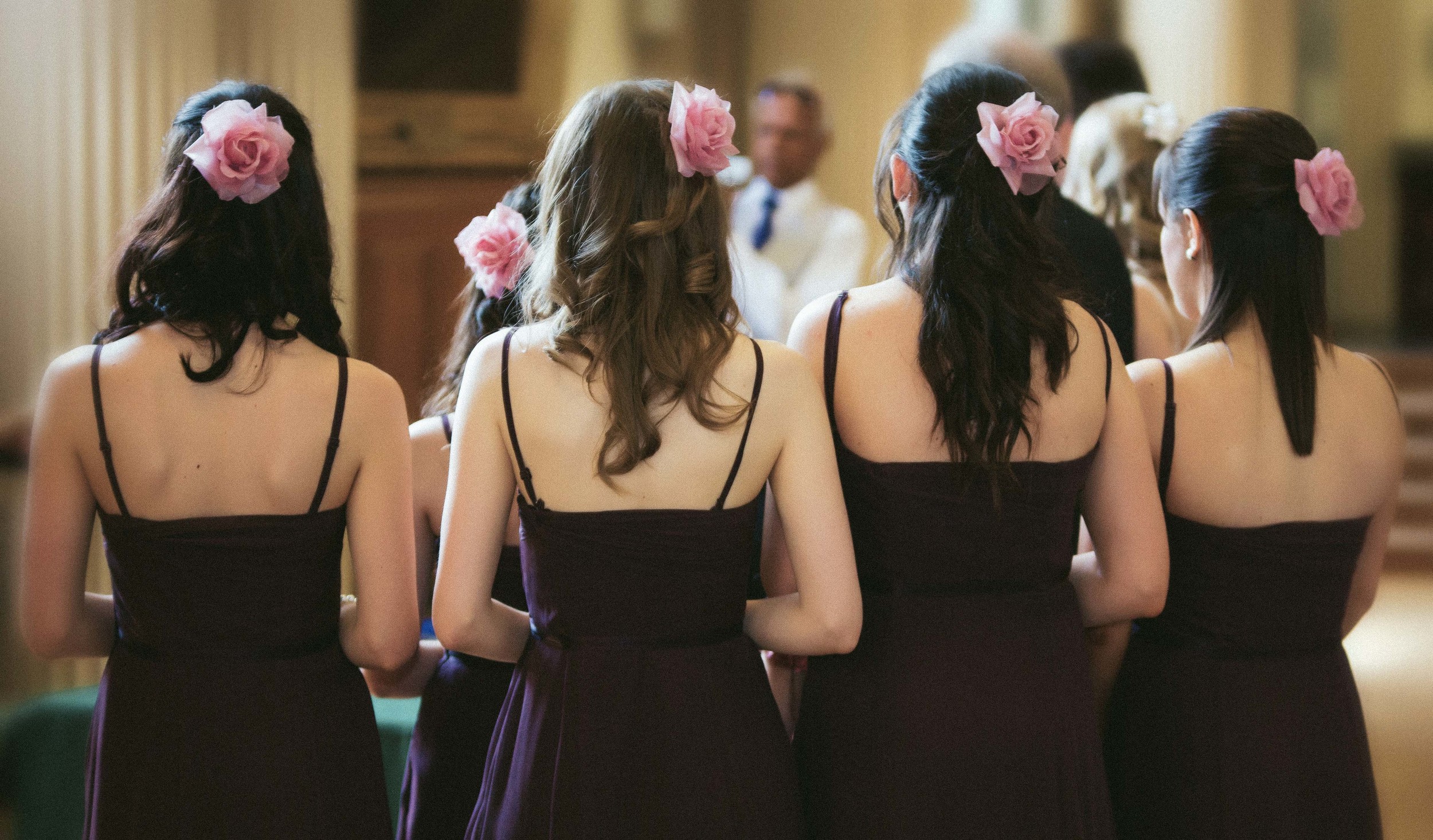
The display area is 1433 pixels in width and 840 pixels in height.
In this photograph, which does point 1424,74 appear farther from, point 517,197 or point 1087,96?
point 517,197

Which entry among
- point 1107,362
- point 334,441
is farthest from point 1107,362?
point 334,441

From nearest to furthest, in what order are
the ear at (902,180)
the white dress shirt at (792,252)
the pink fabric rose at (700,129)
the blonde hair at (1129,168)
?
the pink fabric rose at (700,129)
the ear at (902,180)
the blonde hair at (1129,168)
the white dress shirt at (792,252)

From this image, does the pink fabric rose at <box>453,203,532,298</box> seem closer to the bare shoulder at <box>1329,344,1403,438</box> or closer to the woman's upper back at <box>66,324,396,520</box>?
the woman's upper back at <box>66,324,396,520</box>

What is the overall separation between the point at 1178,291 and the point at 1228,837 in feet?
2.55

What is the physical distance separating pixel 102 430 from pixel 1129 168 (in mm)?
2044

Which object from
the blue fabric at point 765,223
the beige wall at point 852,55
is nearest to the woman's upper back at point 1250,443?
the blue fabric at point 765,223

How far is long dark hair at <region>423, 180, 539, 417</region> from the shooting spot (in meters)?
1.95

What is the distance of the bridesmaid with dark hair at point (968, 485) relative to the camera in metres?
1.60

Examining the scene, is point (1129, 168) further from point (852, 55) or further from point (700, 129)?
point (852, 55)

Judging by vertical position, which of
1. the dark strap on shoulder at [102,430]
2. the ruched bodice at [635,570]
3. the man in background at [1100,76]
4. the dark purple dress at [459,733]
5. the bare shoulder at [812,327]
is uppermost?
the man in background at [1100,76]

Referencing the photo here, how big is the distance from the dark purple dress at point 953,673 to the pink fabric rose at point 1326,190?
48cm

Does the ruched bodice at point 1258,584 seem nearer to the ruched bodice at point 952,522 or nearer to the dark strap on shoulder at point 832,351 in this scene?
the ruched bodice at point 952,522

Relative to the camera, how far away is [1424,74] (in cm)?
1023

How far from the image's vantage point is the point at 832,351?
1.63 m
